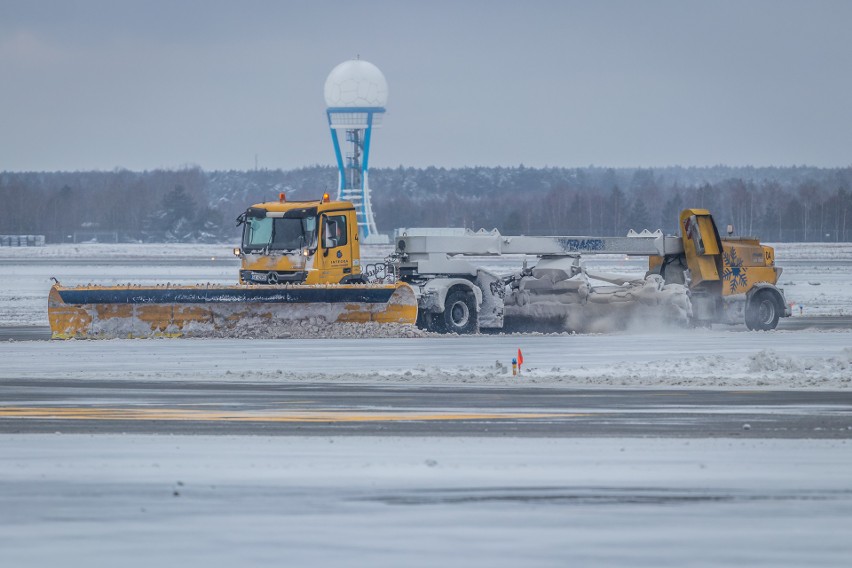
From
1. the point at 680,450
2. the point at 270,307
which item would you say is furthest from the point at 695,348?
the point at 680,450

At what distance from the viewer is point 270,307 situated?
27812mm

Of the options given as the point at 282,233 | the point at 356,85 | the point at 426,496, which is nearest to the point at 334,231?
the point at 282,233

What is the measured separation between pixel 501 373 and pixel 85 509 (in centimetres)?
1101

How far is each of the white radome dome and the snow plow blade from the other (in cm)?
8125

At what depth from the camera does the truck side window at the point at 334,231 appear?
28844 millimetres

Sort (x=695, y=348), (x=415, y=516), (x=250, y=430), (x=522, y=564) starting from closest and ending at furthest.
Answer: (x=522, y=564) → (x=415, y=516) → (x=250, y=430) → (x=695, y=348)

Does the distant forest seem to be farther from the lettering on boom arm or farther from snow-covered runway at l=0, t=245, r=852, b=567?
snow-covered runway at l=0, t=245, r=852, b=567

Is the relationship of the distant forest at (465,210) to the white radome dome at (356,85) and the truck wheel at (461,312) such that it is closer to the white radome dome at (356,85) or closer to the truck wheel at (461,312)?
the white radome dome at (356,85)

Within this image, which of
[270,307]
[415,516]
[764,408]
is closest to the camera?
[415,516]

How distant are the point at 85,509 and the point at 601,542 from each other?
3.63m

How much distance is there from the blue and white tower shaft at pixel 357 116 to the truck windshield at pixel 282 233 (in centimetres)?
7964

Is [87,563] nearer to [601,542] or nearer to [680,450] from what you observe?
[601,542]

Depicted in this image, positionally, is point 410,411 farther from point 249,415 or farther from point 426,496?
point 426,496

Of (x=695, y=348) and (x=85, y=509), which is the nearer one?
(x=85, y=509)
